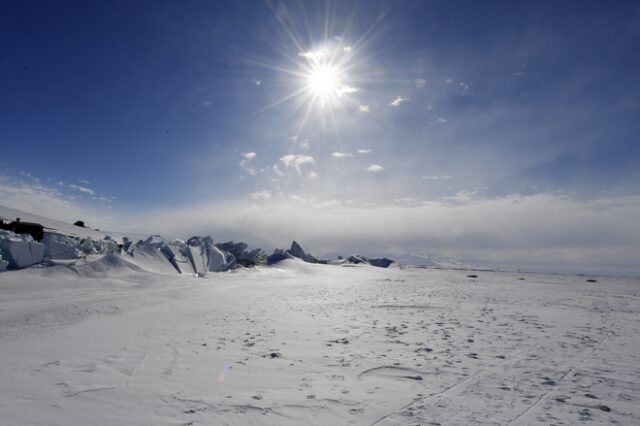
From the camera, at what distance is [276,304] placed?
12.4 metres

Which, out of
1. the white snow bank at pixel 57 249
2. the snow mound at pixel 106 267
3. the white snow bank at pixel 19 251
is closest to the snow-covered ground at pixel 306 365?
the snow mound at pixel 106 267

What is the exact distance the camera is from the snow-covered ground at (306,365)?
12.8 ft

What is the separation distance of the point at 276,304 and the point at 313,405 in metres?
8.40

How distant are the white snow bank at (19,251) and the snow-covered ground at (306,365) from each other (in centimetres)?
634

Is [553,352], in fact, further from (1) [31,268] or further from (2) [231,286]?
(1) [31,268]

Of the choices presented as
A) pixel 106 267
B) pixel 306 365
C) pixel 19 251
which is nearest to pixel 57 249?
pixel 19 251

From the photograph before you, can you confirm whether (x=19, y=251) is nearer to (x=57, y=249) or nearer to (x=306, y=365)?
(x=57, y=249)

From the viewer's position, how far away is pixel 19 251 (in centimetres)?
1605

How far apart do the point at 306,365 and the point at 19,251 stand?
1741 cm

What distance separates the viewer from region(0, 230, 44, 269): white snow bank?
1578 cm

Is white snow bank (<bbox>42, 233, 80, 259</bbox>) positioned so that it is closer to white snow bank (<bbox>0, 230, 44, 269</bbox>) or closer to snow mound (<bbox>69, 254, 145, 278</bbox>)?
white snow bank (<bbox>0, 230, 44, 269</bbox>)

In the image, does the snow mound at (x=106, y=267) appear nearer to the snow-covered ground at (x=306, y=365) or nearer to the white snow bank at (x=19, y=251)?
the white snow bank at (x=19, y=251)

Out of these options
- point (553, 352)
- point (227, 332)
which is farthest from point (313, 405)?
point (553, 352)

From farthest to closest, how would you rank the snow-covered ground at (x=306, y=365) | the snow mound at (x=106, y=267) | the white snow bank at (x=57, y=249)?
the white snow bank at (x=57, y=249) < the snow mound at (x=106, y=267) < the snow-covered ground at (x=306, y=365)
